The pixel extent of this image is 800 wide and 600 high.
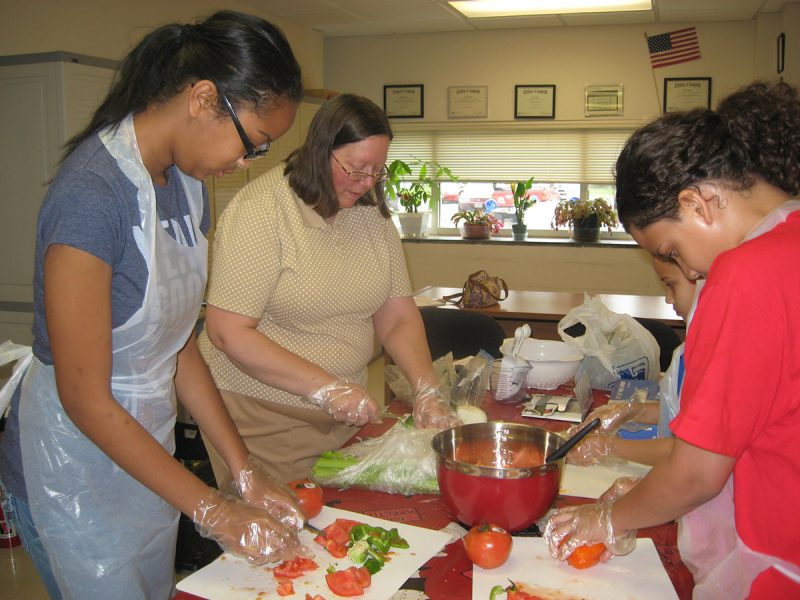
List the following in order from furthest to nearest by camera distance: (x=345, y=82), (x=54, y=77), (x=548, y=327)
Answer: (x=345, y=82) → (x=548, y=327) → (x=54, y=77)

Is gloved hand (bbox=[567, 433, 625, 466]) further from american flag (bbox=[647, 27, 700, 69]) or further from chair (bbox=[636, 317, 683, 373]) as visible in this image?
american flag (bbox=[647, 27, 700, 69])

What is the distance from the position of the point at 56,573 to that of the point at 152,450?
296 millimetres

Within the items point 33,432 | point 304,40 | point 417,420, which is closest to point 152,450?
point 33,432

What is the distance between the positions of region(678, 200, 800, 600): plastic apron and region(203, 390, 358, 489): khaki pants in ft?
3.18

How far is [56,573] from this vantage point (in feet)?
3.93

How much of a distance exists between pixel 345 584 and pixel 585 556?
38 centimetres

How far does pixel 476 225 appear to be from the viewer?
229 inches

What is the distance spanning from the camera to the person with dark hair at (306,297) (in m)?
1.70

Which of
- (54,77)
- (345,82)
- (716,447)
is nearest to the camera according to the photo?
(716,447)

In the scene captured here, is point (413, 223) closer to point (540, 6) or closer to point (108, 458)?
point (540, 6)

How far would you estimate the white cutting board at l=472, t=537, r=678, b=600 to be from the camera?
1.07 metres

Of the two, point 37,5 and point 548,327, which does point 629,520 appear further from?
point 37,5

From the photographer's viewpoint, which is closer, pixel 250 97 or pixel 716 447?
pixel 716 447

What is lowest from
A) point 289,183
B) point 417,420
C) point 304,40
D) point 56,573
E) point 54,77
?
point 56,573
